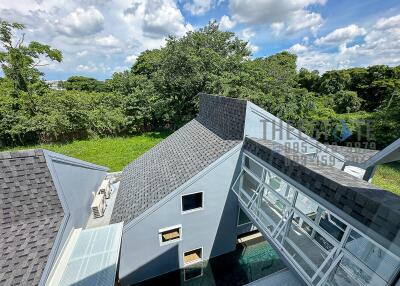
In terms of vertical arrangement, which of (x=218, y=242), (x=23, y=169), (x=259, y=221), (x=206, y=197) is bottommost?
(x=218, y=242)

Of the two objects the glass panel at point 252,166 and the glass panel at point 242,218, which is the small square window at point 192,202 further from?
the glass panel at point 252,166

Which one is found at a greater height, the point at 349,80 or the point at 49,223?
the point at 349,80

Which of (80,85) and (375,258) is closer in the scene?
(375,258)

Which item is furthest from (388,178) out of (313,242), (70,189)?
(70,189)

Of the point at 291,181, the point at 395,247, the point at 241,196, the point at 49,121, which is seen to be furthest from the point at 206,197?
the point at 49,121

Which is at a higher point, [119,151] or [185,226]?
[185,226]

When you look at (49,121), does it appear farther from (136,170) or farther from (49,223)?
(49,223)

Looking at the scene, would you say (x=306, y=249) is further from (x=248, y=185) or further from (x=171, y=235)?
(x=171, y=235)
